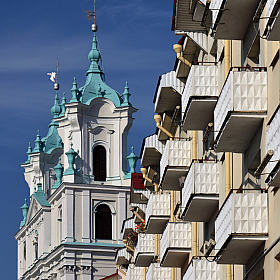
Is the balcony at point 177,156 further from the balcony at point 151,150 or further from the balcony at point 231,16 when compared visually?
the balcony at point 231,16

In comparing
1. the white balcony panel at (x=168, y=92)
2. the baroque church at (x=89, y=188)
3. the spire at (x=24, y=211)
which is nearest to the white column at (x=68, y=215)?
the baroque church at (x=89, y=188)

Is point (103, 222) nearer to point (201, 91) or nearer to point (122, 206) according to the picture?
point (122, 206)

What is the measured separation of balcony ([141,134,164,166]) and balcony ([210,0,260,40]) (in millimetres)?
17441

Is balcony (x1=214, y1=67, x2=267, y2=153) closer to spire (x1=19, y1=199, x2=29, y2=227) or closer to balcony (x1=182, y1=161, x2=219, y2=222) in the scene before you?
balcony (x1=182, y1=161, x2=219, y2=222)

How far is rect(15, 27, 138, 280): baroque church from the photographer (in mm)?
82688

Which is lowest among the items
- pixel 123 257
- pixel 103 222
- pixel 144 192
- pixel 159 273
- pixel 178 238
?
pixel 159 273

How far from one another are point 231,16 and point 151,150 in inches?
768

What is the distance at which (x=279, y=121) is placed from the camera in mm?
17234

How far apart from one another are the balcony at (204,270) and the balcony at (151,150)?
1423cm

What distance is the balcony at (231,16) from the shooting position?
63.9 feet

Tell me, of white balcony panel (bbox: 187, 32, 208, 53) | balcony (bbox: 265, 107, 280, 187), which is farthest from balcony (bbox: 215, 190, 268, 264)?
white balcony panel (bbox: 187, 32, 208, 53)

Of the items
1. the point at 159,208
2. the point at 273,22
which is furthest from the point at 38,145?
the point at 273,22

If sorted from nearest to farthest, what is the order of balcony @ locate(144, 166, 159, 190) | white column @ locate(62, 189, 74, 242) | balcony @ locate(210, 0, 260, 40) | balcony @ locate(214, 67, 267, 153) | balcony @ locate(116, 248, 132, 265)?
1. balcony @ locate(214, 67, 267, 153)
2. balcony @ locate(210, 0, 260, 40)
3. balcony @ locate(144, 166, 159, 190)
4. balcony @ locate(116, 248, 132, 265)
5. white column @ locate(62, 189, 74, 242)

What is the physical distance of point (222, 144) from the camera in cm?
2083
